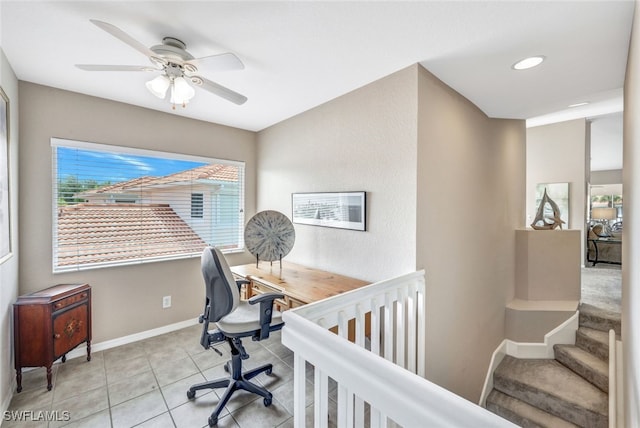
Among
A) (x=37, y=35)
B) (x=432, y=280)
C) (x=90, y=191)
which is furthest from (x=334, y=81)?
(x=90, y=191)

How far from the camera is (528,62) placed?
1.94m

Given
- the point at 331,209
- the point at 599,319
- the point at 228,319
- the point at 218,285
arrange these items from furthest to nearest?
1. the point at 599,319
2. the point at 331,209
3. the point at 228,319
4. the point at 218,285

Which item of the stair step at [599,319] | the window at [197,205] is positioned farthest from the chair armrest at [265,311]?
the stair step at [599,319]

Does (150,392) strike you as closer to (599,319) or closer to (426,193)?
(426,193)

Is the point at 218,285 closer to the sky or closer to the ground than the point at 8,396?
closer to the sky

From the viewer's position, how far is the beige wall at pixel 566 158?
173 inches

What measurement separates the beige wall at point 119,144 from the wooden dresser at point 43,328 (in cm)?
37

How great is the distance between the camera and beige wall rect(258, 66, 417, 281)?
2.05m

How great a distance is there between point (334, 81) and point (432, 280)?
5.91ft

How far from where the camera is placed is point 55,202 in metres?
2.47

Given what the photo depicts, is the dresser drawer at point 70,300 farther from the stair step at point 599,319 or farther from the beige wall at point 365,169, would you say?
the stair step at point 599,319

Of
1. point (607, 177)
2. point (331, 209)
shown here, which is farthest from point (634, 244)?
point (607, 177)

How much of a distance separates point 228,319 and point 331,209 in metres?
1.33

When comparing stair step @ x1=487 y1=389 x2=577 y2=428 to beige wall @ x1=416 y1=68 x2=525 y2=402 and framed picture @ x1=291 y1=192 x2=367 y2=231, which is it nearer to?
beige wall @ x1=416 y1=68 x2=525 y2=402
